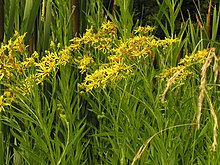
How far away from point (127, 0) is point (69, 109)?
50 cm

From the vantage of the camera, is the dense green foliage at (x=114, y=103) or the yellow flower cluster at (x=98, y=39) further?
the yellow flower cluster at (x=98, y=39)

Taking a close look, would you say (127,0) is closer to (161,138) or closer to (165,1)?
(165,1)

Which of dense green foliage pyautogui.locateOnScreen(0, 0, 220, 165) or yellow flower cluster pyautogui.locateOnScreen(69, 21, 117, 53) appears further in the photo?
yellow flower cluster pyautogui.locateOnScreen(69, 21, 117, 53)

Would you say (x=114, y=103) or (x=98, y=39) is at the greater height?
(x=98, y=39)

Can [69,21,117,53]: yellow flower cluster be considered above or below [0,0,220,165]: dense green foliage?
above

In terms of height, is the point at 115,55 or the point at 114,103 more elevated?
the point at 115,55

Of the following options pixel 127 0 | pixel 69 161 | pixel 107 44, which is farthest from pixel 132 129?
pixel 127 0

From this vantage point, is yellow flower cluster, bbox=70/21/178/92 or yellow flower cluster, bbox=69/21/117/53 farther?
yellow flower cluster, bbox=69/21/117/53

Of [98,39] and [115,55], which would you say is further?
[98,39]

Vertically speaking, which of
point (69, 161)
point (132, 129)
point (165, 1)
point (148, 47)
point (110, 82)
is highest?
point (165, 1)

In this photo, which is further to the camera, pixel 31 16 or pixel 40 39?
pixel 40 39

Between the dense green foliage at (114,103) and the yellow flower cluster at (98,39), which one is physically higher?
the yellow flower cluster at (98,39)

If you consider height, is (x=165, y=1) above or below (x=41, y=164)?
above

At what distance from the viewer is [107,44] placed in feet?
5.88
